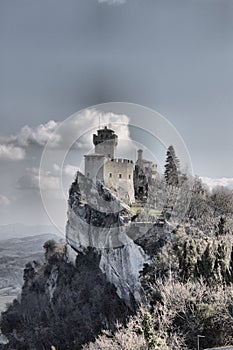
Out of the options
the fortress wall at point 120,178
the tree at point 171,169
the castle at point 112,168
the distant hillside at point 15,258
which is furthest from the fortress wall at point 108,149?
the distant hillside at point 15,258

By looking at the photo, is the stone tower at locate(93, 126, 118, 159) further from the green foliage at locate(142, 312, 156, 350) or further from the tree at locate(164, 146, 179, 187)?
the green foliage at locate(142, 312, 156, 350)

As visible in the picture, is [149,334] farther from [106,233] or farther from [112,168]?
[112,168]

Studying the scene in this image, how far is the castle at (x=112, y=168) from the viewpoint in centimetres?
4791

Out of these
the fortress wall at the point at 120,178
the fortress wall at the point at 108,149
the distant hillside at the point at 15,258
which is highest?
the fortress wall at the point at 108,149

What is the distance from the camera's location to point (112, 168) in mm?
48500

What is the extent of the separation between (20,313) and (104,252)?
58.7ft

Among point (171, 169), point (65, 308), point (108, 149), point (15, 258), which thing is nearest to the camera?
point (65, 308)

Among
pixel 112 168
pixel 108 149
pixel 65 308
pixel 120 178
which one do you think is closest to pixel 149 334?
pixel 65 308

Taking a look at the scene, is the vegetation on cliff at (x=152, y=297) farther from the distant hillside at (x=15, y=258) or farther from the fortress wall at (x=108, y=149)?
the distant hillside at (x=15, y=258)

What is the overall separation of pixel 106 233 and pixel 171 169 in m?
11.1

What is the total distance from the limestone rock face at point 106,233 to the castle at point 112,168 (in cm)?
122

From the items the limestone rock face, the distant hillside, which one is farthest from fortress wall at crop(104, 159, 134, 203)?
the distant hillside

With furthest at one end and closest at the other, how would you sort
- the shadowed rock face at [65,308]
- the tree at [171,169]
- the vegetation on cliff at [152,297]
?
the tree at [171,169]
the shadowed rock face at [65,308]
the vegetation on cliff at [152,297]

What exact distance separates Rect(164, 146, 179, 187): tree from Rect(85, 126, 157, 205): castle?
1.48m
